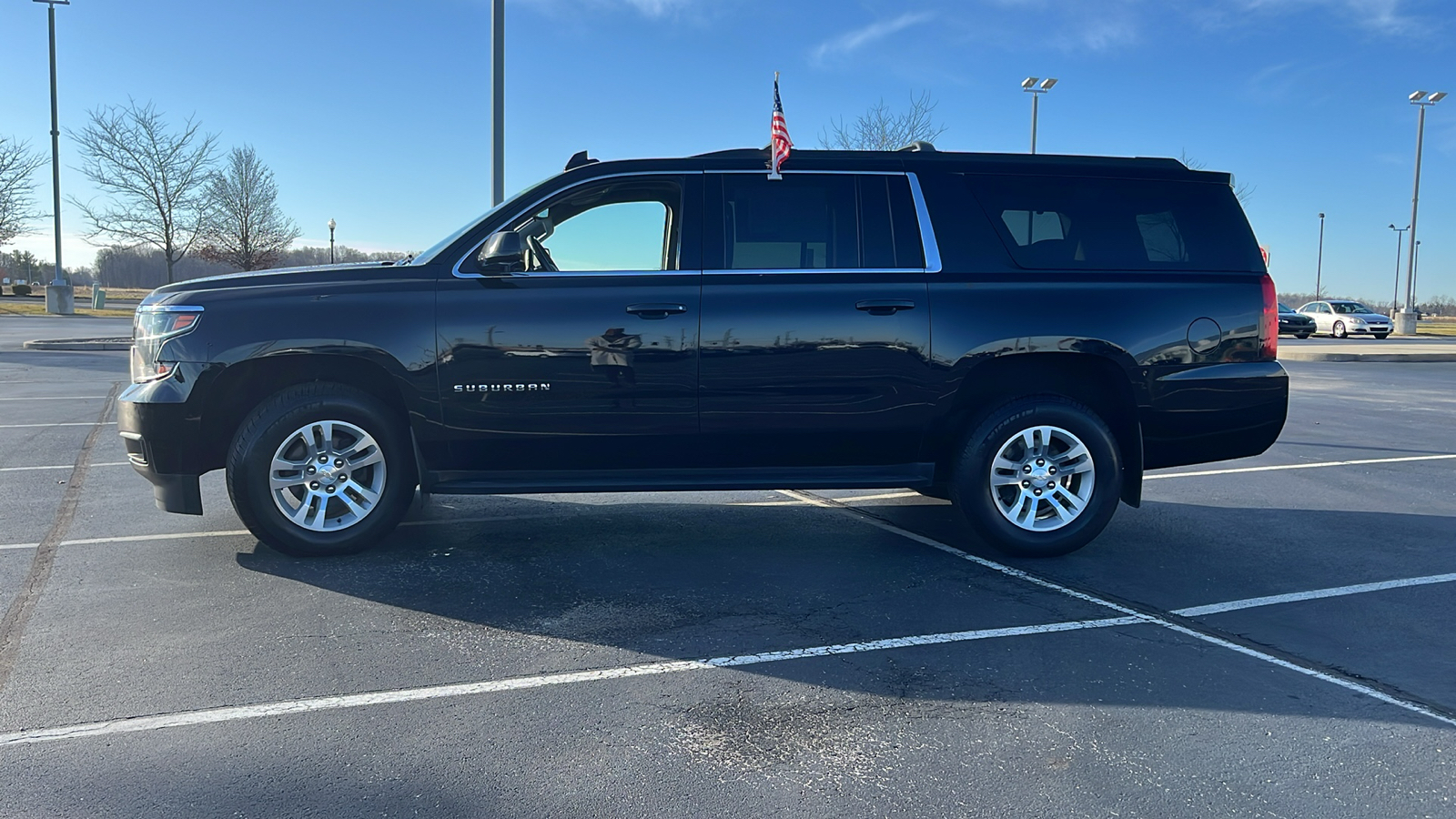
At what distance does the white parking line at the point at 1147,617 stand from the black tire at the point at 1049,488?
20 cm

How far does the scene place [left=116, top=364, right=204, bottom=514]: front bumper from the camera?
4.91 meters

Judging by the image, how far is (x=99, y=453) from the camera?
8438 millimetres

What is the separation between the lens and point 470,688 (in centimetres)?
349

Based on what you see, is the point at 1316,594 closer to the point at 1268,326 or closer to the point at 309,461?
the point at 1268,326

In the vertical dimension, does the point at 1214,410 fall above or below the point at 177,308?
below

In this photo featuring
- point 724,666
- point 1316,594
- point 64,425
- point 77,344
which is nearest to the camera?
point 724,666

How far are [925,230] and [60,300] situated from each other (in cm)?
3913

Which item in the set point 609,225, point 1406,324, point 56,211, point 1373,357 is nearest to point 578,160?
point 609,225

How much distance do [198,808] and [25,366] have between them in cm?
1737

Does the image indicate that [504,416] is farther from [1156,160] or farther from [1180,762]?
[1156,160]

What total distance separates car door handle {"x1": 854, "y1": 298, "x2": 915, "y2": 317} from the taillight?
1.94 meters

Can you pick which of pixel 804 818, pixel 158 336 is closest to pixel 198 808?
pixel 804 818

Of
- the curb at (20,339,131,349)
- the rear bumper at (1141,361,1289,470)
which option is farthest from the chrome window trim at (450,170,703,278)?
the curb at (20,339,131,349)

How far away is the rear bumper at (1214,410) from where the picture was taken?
5.32 metres
